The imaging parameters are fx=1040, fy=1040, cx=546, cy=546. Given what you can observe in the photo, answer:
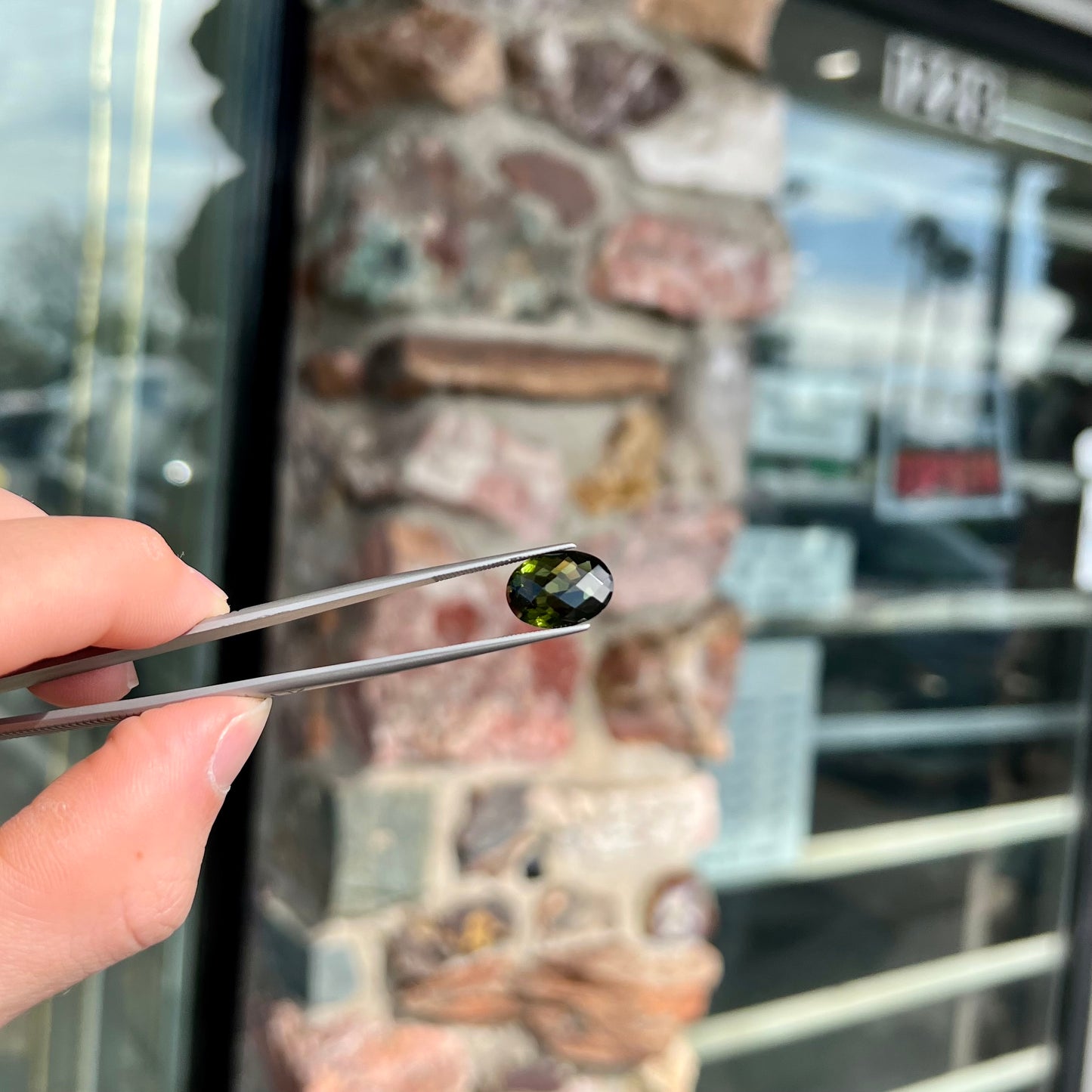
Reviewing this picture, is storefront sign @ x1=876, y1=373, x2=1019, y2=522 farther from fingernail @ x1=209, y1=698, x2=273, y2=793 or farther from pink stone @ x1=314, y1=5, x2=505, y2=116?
fingernail @ x1=209, y1=698, x2=273, y2=793

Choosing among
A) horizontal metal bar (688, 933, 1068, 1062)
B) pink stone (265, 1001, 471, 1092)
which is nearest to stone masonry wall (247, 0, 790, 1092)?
pink stone (265, 1001, 471, 1092)

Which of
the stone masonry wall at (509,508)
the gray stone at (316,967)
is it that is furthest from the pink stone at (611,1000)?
the gray stone at (316,967)

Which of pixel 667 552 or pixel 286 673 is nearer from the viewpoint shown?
pixel 286 673

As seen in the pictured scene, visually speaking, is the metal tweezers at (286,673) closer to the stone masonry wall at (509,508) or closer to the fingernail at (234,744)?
the fingernail at (234,744)

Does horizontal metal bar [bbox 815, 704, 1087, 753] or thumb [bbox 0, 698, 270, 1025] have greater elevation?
thumb [bbox 0, 698, 270, 1025]

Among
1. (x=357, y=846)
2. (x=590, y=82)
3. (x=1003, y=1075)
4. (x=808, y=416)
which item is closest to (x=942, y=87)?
(x=808, y=416)

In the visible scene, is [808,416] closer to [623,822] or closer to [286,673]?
[623,822]

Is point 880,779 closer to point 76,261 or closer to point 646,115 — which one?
point 646,115
